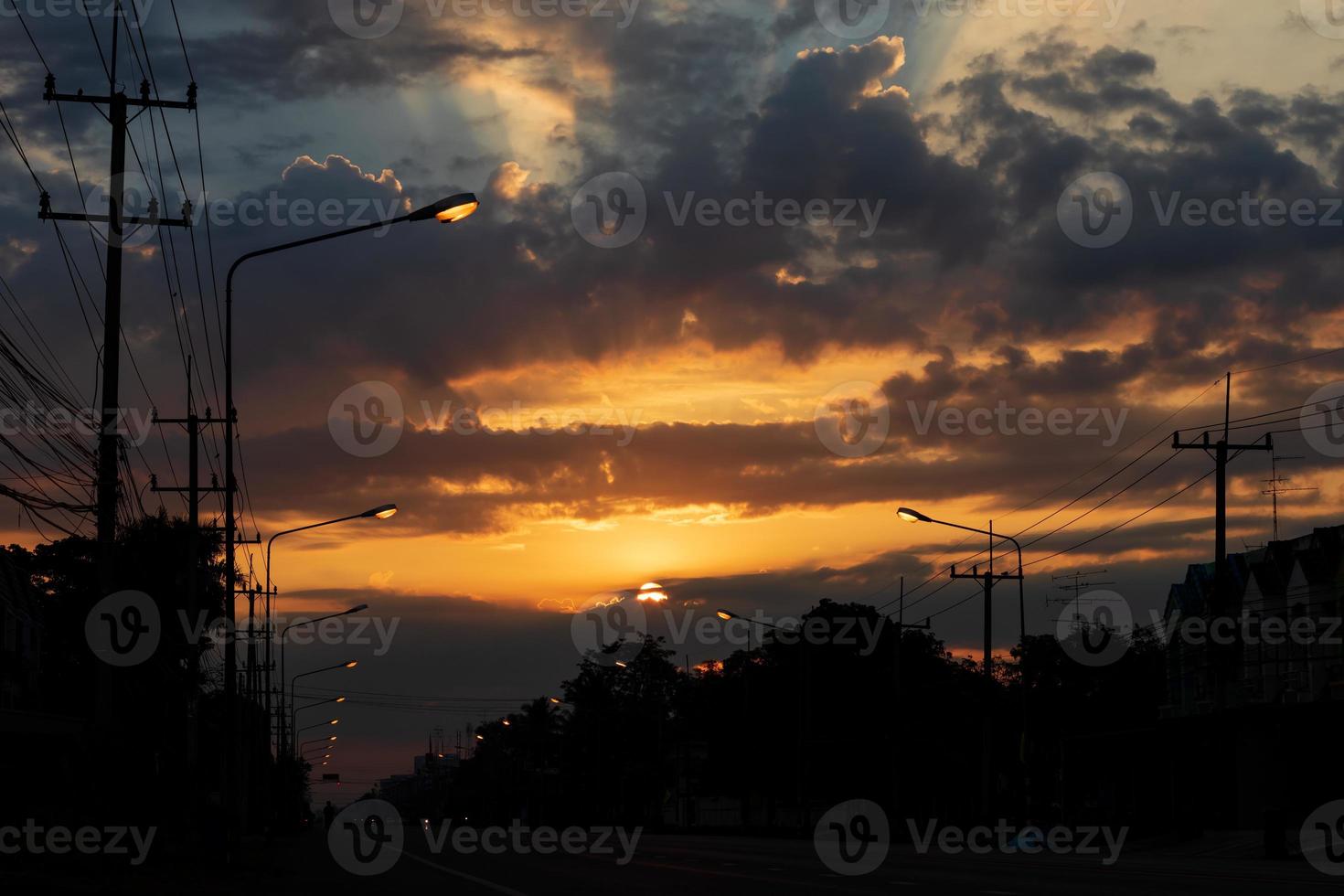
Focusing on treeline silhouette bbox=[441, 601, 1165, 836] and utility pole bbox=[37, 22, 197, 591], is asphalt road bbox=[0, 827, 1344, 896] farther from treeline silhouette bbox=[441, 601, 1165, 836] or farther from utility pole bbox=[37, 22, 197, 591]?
treeline silhouette bbox=[441, 601, 1165, 836]

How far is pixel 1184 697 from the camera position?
302ft

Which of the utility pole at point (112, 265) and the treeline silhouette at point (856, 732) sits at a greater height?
the utility pole at point (112, 265)

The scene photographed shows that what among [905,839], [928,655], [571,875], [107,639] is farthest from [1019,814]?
[928,655]

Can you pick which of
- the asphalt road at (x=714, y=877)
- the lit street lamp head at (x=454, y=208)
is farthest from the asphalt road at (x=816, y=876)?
the lit street lamp head at (x=454, y=208)

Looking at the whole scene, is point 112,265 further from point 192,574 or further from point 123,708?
point 123,708

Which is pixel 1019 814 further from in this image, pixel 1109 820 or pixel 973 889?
pixel 973 889

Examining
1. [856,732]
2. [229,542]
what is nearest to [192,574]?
[229,542]

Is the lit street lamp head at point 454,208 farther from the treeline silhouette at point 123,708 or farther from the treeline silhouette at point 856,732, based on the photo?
the treeline silhouette at point 856,732

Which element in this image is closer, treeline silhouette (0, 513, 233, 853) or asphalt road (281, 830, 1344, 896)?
asphalt road (281, 830, 1344, 896)

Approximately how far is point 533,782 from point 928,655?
82.9 m

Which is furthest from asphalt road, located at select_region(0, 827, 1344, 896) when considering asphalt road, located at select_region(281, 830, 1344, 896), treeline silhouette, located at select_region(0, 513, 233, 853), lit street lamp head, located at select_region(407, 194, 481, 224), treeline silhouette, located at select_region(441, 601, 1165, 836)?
treeline silhouette, located at select_region(441, 601, 1165, 836)

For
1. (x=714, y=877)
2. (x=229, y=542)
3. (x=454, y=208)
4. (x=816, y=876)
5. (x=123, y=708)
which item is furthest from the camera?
(x=123, y=708)

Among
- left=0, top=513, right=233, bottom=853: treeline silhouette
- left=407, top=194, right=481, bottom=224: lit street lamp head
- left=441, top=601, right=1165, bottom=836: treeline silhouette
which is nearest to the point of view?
left=407, top=194, right=481, bottom=224: lit street lamp head

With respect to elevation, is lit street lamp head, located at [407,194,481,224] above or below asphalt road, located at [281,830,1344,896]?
above
